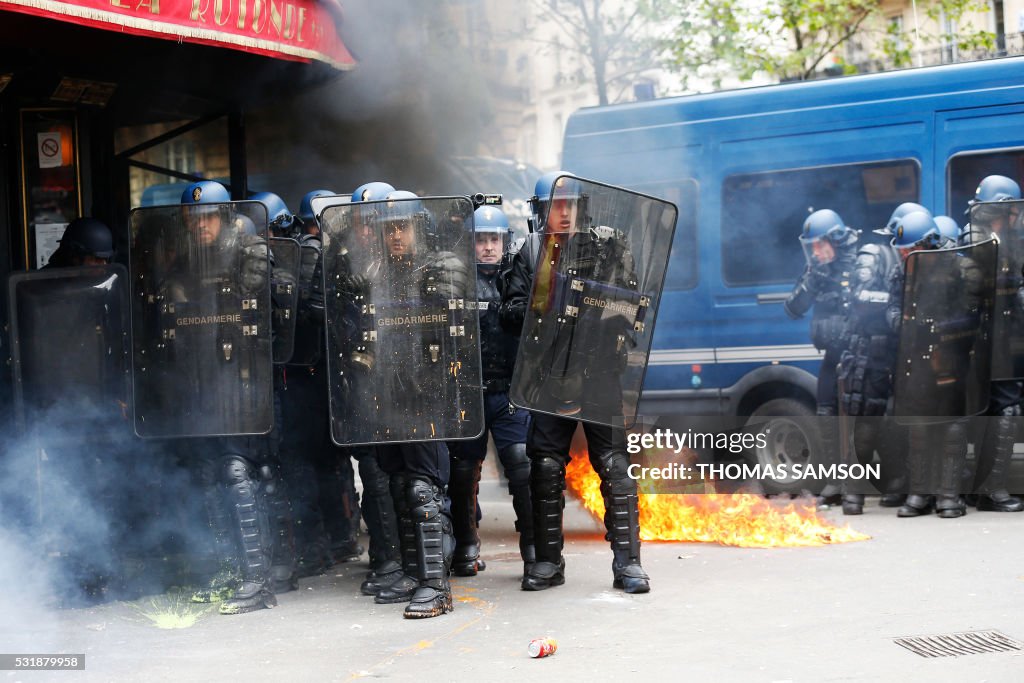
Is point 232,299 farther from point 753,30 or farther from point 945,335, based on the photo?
point 753,30

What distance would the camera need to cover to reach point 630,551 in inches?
240

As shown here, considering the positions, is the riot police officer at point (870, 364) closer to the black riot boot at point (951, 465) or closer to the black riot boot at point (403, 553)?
the black riot boot at point (951, 465)

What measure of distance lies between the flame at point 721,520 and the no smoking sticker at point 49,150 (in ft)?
12.6

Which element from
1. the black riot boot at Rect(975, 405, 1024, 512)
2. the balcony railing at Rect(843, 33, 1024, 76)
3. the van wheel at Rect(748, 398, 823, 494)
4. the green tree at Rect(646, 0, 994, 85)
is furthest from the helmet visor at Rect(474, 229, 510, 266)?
the balcony railing at Rect(843, 33, 1024, 76)

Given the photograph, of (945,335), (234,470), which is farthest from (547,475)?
(945,335)

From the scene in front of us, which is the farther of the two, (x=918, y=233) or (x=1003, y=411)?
(x=1003, y=411)

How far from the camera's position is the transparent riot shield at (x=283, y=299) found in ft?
21.7

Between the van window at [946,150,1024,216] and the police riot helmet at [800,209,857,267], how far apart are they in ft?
2.53

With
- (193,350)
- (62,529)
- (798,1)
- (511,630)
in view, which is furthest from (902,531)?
(798,1)

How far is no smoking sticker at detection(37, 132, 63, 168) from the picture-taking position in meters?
7.98

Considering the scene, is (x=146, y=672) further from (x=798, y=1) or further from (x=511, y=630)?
(x=798, y=1)

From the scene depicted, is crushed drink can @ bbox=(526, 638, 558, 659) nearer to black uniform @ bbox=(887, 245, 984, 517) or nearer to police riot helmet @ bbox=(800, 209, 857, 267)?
black uniform @ bbox=(887, 245, 984, 517)

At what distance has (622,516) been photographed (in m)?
6.10

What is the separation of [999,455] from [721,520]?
6.66 ft
